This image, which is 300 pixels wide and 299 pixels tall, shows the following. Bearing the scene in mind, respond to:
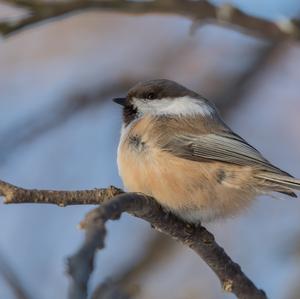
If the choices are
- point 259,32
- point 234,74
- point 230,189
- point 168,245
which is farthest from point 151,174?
point 234,74

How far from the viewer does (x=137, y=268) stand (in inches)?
153

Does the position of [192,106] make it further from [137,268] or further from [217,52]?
[217,52]

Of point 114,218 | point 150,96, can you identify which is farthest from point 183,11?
point 114,218

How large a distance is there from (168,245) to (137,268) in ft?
1.35

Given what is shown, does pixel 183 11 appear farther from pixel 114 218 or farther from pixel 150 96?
pixel 114 218

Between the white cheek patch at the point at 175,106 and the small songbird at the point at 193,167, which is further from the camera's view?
the white cheek patch at the point at 175,106

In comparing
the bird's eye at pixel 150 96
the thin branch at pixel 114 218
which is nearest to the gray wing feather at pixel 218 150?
the bird's eye at pixel 150 96

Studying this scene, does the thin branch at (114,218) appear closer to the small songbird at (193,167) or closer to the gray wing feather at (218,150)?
the small songbird at (193,167)

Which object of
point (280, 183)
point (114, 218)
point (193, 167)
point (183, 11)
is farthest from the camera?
point (183, 11)

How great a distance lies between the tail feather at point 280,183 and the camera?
280 centimetres

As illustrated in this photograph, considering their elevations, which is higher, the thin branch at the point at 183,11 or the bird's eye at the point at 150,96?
the thin branch at the point at 183,11

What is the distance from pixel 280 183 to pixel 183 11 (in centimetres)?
105

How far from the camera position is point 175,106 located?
11.0 feet

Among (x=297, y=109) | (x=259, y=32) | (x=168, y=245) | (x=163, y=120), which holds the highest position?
(x=259, y=32)
